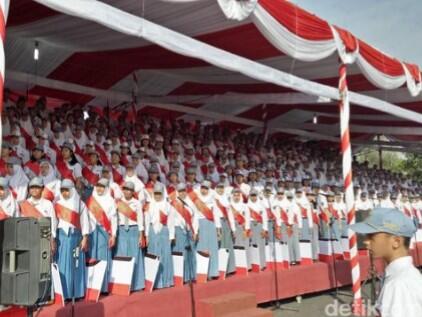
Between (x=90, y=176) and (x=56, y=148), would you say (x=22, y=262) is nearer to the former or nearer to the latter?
(x=90, y=176)

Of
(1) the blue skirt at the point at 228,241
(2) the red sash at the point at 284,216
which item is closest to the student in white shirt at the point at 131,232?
(1) the blue skirt at the point at 228,241

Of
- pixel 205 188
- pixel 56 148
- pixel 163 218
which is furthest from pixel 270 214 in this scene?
pixel 56 148

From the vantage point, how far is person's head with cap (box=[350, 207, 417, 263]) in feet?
6.73

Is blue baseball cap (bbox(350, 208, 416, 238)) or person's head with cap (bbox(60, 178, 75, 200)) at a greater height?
person's head with cap (bbox(60, 178, 75, 200))

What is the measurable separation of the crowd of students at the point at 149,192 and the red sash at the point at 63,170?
0.02 metres

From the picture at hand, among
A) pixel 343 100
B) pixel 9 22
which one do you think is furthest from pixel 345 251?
pixel 9 22

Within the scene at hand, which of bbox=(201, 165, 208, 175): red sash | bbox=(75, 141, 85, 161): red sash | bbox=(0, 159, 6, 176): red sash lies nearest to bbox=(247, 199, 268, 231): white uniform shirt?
bbox=(201, 165, 208, 175): red sash

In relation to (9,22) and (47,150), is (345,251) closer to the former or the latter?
(47,150)

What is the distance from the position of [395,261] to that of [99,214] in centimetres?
442

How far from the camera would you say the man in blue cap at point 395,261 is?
1.82m

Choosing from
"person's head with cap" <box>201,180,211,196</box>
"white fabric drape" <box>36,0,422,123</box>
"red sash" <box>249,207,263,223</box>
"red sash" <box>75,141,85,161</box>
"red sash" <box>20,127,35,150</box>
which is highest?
"white fabric drape" <box>36,0,422,123</box>

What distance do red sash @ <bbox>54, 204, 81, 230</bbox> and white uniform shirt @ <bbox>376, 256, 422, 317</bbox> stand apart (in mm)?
4275

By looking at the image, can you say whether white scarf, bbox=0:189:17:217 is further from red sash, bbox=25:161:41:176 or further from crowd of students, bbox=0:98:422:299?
red sash, bbox=25:161:41:176

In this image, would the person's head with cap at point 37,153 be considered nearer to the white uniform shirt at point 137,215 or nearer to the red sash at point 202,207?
the white uniform shirt at point 137,215
